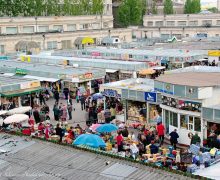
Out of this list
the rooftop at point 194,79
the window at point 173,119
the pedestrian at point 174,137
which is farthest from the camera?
the window at point 173,119

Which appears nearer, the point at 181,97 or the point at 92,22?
the point at 181,97

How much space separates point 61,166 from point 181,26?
63148 mm

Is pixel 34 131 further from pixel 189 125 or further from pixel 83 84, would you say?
pixel 83 84

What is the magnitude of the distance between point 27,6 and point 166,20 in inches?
983

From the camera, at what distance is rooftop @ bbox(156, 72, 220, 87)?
1992cm

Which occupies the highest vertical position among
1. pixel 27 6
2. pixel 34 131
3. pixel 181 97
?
pixel 27 6

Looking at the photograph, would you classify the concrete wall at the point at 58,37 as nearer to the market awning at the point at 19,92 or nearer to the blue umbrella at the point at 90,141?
the market awning at the point at 19,92

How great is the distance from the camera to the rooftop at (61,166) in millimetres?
12312

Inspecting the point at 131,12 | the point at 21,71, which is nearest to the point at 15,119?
the point at 21,71

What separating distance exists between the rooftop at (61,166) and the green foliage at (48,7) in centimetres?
6097

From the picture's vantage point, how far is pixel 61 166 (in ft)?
43.9

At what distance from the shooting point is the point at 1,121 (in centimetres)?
2298

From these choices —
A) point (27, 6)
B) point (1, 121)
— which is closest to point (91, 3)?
point (27, 6)

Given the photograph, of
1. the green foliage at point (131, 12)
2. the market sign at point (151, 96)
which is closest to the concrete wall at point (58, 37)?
the green foliage at point (131, 12)
